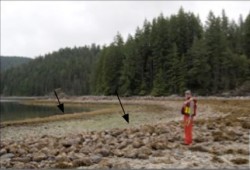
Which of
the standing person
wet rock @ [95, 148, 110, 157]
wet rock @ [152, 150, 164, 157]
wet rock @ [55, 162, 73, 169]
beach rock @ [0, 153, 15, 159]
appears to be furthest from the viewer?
beach rock @ [0, 153, 15, 159]

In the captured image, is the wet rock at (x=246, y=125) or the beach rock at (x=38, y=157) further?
the wet rock at (x=246, y=125)

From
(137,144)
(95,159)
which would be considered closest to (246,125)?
(137,144)

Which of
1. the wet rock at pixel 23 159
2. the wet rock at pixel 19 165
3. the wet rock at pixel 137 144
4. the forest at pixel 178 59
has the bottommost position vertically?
the wet rock at pixel 19 165

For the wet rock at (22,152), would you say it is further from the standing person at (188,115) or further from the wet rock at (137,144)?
the standing person at (188,115)

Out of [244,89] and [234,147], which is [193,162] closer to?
[234,147]

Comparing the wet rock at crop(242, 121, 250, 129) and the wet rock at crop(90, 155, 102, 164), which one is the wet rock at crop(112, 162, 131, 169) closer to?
the wet rock at crop(90, 155, 102, 164)

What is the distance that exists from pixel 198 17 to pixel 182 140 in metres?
100

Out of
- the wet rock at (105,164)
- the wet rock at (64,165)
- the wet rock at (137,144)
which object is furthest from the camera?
the wet rock at (137,144)

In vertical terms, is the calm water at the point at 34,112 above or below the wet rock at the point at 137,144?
above

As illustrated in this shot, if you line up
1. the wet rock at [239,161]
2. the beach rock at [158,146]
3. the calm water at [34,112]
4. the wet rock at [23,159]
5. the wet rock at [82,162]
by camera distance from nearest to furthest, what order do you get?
1. the wet rock at [239,161]
2. the wet rock at [82,162]
3. the wet rock at [23,159]
4. the beach rock at [158,146]
5. the calm water at [34,112]

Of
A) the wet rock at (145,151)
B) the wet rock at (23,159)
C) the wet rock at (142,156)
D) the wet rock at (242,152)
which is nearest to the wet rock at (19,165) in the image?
the wet rock at (23,159)

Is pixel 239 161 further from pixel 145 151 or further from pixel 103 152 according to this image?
pixel 103 152

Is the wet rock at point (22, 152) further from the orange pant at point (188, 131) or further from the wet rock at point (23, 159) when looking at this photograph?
the orange pant at point (188, 131)

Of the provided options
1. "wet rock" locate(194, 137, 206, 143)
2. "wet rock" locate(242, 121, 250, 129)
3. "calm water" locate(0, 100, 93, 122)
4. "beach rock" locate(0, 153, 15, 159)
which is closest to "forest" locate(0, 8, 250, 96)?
"calm water" locate(0, 100, 93, 122)
